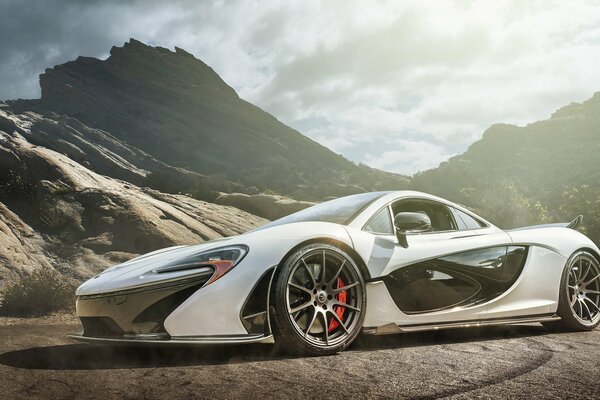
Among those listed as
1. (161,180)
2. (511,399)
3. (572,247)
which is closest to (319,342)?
(511,399)

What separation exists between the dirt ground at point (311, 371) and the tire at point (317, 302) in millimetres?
119

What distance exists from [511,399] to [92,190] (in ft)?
39.8

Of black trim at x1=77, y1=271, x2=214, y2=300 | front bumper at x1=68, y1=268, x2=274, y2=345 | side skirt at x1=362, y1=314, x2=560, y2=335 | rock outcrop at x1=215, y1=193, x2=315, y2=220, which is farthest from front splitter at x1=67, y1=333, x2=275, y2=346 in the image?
rock outcrop at x1=215, y1=193, x2=315, y2=220

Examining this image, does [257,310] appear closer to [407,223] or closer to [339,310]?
[339,310]

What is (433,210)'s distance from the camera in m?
5.16

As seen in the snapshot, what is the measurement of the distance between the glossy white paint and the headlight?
0.14ft

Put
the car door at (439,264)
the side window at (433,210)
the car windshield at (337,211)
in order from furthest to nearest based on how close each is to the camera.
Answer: the side window at (433,210), the car windshield at (337,211), the car door at (439,264)

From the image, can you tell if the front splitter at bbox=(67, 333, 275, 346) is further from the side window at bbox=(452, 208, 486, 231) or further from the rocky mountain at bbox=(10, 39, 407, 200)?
the rocky mountain at bbox=(10, 39, 407, 200)

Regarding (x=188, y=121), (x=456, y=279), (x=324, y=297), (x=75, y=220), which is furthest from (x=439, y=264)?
(x=188, y=121)

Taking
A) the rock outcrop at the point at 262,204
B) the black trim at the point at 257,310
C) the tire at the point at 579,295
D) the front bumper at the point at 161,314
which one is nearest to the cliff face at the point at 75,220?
the rock outcrop at the point at 262,204

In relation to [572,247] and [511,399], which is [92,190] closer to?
[572,247]

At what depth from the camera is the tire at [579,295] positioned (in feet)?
17.5

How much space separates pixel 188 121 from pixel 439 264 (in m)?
60.1

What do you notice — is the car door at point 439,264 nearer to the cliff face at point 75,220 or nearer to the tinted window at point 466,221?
the tinted window at point 466,221
